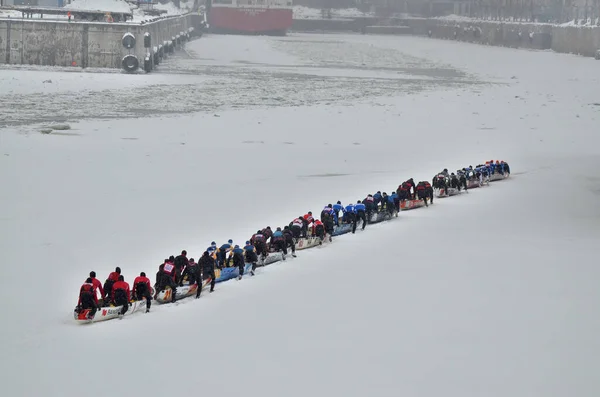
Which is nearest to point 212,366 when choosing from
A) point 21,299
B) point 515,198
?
point 21,299

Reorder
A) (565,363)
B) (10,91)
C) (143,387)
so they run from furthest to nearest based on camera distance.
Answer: (10,91)
(565,363)
(143,387)

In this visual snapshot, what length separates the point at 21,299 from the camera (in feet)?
→ 51.8

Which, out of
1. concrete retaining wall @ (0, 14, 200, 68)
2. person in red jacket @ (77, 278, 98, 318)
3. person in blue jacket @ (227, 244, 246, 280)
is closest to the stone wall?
concrete retaining wall @ (0, 14, 200, 68)

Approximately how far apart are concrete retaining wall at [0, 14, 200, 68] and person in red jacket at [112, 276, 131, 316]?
3835cm

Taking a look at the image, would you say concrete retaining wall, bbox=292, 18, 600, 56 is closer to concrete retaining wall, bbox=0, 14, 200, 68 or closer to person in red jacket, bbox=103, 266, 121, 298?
concrete retaining wall, bbox=0, 14, 200, 68

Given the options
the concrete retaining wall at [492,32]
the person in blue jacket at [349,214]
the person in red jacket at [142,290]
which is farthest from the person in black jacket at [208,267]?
the concrete retaining wall at [492,32]

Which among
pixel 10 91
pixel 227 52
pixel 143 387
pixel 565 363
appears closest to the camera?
pixel 143 387

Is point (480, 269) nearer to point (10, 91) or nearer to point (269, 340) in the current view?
point (269, 340)

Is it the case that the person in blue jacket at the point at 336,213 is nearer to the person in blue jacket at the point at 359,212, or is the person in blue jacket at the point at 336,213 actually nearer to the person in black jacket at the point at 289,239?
the person in blue jacket at the point at 359,212

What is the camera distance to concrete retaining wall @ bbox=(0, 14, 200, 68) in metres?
52.4

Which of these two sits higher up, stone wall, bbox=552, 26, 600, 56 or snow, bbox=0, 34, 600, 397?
stone wall, bbox=552, 26, 600, 56

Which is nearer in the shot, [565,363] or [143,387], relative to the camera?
[143,387]

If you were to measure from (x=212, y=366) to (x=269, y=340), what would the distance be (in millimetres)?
1271

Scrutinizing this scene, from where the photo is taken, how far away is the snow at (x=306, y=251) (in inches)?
531
